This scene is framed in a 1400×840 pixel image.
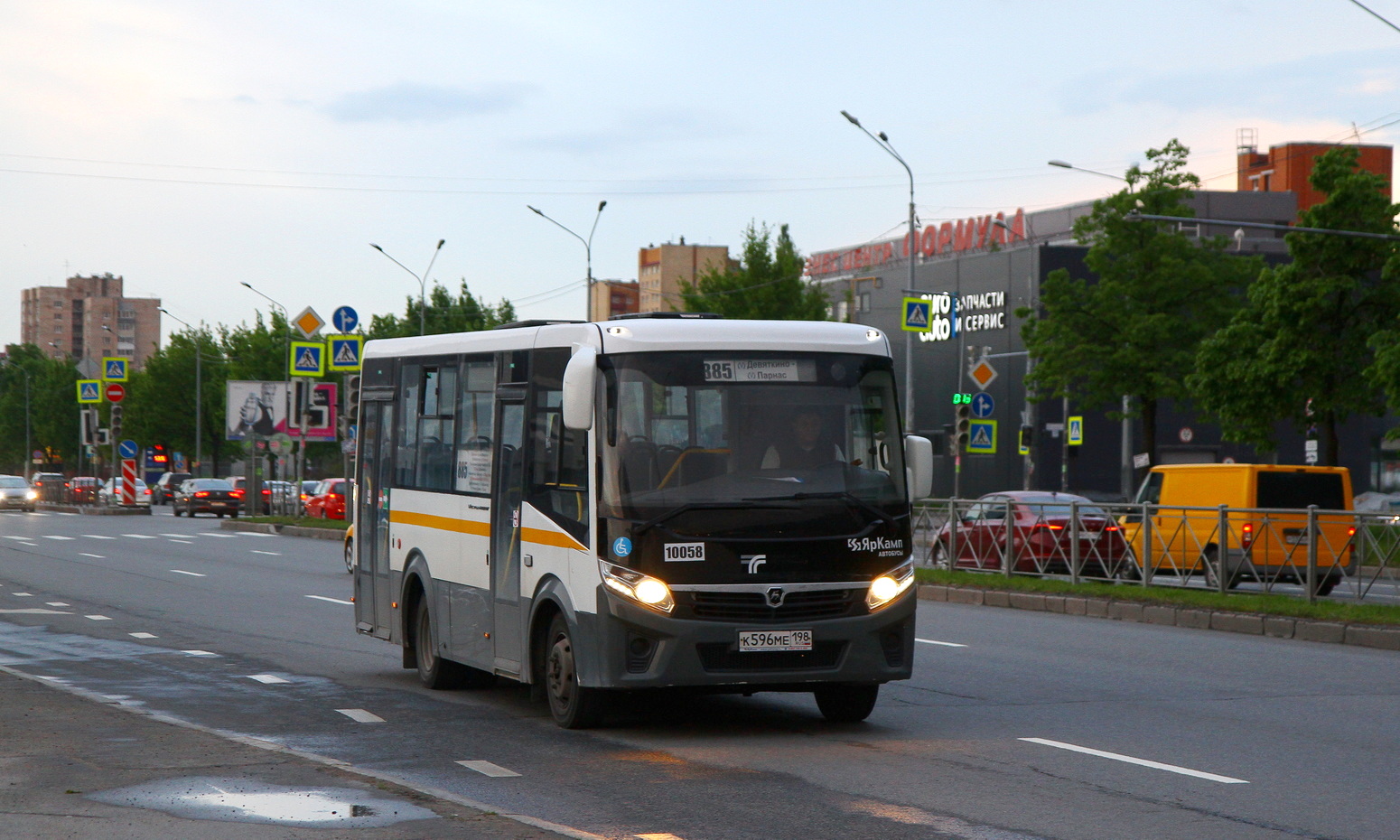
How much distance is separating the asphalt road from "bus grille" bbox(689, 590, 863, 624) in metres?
0.73

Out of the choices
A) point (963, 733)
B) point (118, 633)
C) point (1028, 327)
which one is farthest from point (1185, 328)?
point (963, 733)

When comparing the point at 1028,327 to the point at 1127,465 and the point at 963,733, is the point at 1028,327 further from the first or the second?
the point at 963,733

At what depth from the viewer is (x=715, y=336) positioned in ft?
33.7

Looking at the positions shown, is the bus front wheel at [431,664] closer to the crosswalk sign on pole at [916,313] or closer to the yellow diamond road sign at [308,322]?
the crosswalk sign on pole at [916,313]

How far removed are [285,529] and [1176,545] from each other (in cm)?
2922

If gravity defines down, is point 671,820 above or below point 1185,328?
below

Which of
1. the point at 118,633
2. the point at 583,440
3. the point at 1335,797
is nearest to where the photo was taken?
the point at 1335,797

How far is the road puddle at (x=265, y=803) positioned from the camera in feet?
24.2

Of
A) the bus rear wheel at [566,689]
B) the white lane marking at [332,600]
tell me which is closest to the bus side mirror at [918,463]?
the bus rear wheel at [566,689]

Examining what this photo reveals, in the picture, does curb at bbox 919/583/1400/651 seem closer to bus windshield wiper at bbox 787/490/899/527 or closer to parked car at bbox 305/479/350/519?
bus windshield wiper at bbox 787/490/899/527

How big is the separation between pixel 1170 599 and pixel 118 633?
11553 millimetres

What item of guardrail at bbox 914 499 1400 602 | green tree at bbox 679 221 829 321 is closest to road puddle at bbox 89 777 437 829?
guardrail at bbox 914 499 1400 602

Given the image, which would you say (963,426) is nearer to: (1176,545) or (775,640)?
(1176,545)

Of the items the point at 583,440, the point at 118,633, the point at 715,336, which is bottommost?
the point at 118,633
